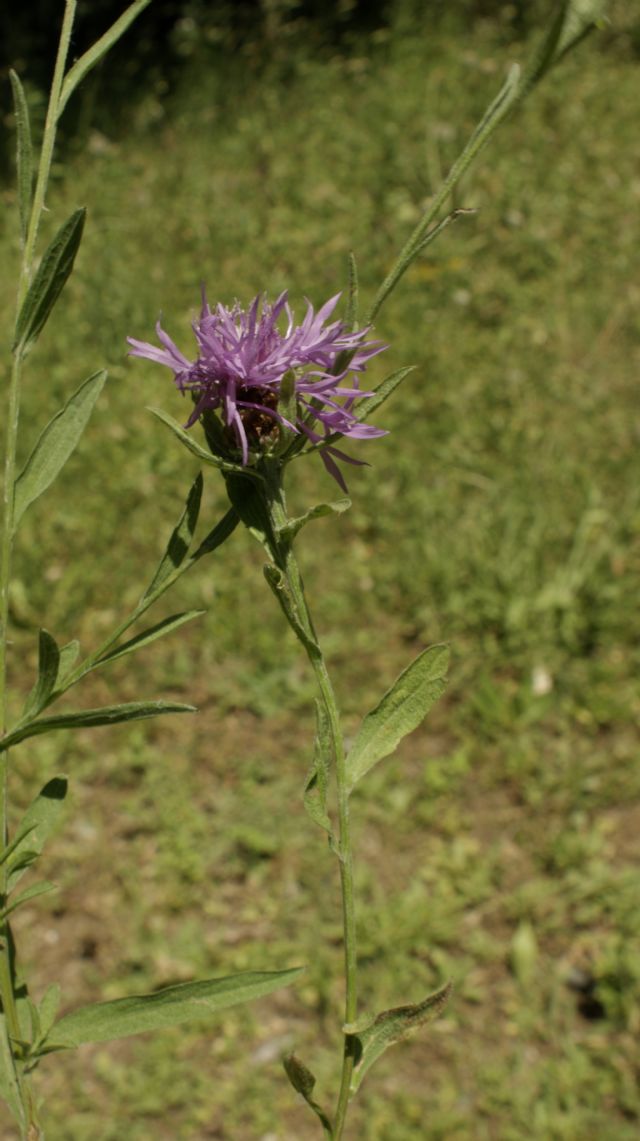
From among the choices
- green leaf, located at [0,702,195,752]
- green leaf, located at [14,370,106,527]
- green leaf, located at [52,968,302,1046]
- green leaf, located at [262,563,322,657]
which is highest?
green leaf, located at [14,370,106,527]

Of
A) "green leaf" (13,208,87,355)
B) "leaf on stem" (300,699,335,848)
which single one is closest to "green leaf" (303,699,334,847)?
"leaf on stem" (300,699,335,848)

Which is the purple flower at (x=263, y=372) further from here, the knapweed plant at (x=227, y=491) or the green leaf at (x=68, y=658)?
the green leaf at (x=68, y=658)

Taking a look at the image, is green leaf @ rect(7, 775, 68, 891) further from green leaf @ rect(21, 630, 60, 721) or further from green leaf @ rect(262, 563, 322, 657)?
green leaf @ rect(262, 563, 322, 657)

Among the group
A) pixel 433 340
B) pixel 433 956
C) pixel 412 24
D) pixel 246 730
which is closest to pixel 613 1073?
pixel 433 956

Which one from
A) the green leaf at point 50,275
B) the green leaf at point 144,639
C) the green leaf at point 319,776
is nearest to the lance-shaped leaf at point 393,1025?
the green leaf at point 319,776

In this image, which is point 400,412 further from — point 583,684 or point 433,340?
point 583,684

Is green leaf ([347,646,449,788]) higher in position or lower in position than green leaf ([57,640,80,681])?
lower

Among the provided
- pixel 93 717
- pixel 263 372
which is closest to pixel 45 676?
pixel 93 717
